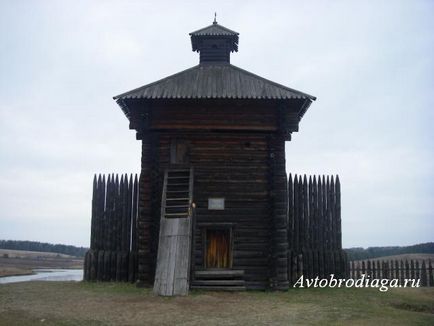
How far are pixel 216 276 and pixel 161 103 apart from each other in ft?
21.1

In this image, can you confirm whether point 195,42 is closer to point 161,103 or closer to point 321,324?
point 161,103

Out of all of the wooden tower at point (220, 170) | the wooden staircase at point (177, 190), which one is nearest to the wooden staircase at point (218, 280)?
the wooden tower at point (220, 170)

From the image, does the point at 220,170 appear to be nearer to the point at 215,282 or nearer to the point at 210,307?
the point at 215,282

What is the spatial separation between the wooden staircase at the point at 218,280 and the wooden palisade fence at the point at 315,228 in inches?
137

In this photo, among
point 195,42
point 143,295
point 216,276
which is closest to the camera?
point 143,295

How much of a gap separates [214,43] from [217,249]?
29.4 feet

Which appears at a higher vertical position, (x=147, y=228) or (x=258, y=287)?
(x=147, y=228)

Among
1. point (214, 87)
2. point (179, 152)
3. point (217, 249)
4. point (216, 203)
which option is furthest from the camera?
point (217, 249)

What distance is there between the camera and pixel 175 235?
1441 centimetres

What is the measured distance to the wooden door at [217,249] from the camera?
54.9 ft

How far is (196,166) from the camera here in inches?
638

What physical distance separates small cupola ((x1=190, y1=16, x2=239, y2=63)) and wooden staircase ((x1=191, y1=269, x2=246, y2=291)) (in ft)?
30.9

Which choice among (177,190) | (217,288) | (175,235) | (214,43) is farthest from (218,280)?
(214,43)

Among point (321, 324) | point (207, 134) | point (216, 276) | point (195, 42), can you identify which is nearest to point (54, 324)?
point (321, 324)
